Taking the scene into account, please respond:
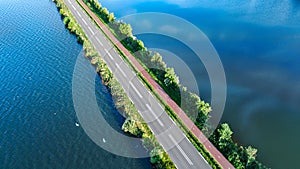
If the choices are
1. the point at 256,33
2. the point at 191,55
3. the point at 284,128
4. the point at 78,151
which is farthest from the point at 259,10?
the point at 78,151

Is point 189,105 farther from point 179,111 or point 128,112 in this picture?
point 128,112

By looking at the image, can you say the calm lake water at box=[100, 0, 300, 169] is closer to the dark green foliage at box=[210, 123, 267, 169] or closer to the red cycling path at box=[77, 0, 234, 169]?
the dark green foliage at box=[210, 123, 267, 169]

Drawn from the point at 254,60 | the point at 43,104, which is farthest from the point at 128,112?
the point at 254,60

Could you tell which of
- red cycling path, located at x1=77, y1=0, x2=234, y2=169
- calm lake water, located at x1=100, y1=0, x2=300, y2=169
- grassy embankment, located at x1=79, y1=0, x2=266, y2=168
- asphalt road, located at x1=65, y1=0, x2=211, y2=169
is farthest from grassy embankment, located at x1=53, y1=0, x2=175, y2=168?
calm lake water, located at x1=100, y1=0, x2=300, y2=169

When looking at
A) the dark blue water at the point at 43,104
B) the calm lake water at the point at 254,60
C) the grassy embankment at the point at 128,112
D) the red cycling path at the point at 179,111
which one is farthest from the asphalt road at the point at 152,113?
the calm lake water at the point at 254,60

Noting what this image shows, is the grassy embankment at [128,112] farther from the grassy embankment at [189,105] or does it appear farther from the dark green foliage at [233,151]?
the dark green foliage at [233,151]

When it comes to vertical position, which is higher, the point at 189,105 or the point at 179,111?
the point at 189,105
